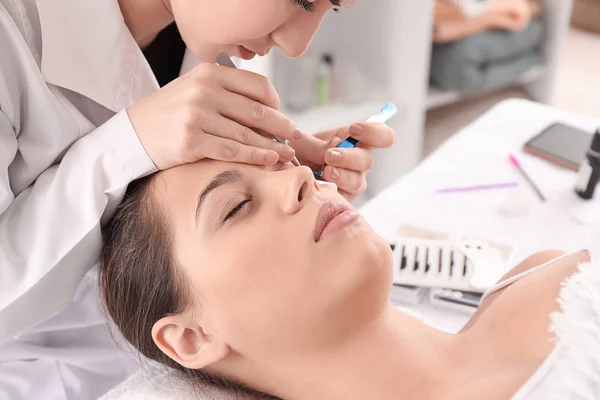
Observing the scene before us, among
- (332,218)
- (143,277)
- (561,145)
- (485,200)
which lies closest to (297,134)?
(332,218)

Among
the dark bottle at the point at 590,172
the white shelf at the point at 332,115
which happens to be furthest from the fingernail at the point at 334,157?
the white shelf at the point at 332,115

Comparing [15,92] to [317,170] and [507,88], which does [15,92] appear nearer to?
[317,170]

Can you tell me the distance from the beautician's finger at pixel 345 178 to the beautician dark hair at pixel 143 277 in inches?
10.5

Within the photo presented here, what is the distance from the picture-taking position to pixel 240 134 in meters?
0.83

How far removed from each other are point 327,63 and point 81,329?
4.44 ft

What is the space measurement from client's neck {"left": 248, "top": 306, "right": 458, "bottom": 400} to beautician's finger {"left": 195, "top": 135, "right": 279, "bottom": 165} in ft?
0.89

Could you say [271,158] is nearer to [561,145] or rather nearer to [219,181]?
[219,181]

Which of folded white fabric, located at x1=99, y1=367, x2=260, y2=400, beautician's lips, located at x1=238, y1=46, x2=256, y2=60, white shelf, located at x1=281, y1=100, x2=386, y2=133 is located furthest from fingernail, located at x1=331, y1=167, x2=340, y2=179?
white shelf, located at x1=281, y1=100, x2=386, y2=133

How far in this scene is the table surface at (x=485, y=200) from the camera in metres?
1.26

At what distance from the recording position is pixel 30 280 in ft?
2.83

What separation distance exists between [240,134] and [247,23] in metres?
0.15

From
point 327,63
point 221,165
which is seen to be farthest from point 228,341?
point 327,63

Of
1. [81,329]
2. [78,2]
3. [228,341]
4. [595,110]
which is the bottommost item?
[595,110]

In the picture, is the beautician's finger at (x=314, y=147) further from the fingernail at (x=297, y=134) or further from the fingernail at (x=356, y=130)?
the fingernail at (x=297, y=134)
